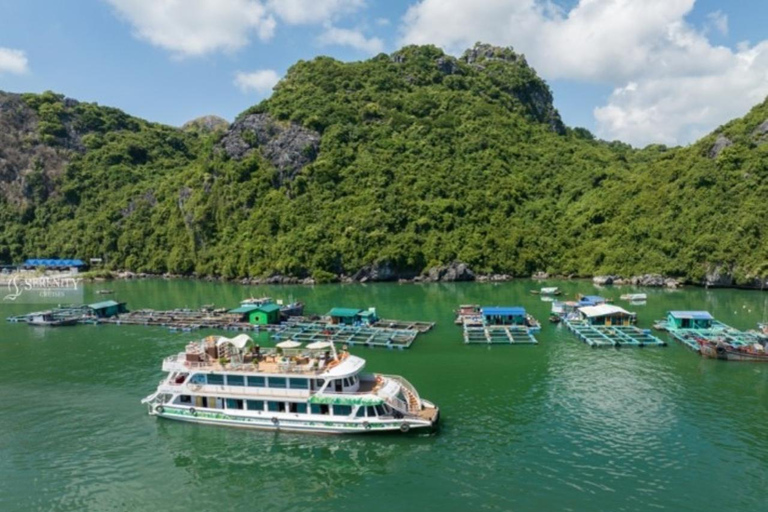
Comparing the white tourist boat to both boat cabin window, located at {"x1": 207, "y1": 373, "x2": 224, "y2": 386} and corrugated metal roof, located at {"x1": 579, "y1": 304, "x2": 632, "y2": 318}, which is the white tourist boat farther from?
corrugated metal roof, located at {"x1": 579, "y1": 304, "x2": 632, "y2": 318}

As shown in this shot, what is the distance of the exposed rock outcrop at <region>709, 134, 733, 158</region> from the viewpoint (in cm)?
12425

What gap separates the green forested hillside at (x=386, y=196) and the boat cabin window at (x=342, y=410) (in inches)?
3723

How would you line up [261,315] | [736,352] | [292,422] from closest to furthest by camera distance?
1. [292,422]
2. [736,352]
3. [261,315]

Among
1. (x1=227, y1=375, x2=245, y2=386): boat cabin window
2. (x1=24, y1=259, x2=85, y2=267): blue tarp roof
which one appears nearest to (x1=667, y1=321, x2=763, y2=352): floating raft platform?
(x1=227, y1=375, x2=245, y2=386): boat cabin window

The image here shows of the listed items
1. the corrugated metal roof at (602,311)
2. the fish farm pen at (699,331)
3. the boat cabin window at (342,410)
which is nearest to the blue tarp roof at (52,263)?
the corrugated metal roof at (602,311)

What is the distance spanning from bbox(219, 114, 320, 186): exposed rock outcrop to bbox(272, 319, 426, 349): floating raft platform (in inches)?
3754

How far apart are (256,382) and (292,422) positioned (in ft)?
13.2

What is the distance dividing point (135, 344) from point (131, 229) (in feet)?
385

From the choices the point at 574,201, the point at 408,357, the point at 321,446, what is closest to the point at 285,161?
the point at 574,201

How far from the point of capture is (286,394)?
121 feet

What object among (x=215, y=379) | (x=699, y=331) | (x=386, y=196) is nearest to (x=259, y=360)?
(x=215, y=379)

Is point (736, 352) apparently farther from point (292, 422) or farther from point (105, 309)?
point (105, 309)

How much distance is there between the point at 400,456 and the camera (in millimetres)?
32719

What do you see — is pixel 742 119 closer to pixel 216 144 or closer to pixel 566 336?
pixel 566 336
